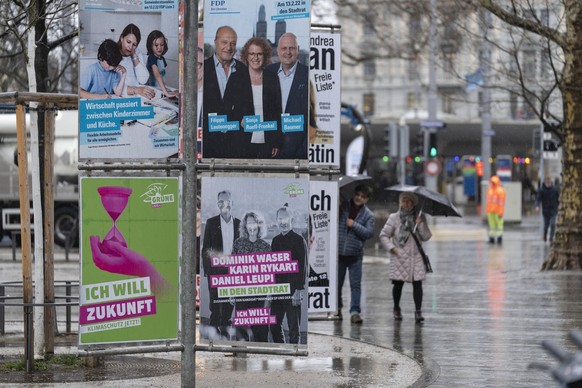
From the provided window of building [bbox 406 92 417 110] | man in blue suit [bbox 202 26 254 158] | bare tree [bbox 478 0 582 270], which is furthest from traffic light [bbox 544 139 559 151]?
window of building [bbox 406 92 417 110]

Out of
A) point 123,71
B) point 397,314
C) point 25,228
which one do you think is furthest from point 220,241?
point 397,314

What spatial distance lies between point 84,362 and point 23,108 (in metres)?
2.32

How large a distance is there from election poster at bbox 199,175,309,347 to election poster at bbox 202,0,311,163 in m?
0.25

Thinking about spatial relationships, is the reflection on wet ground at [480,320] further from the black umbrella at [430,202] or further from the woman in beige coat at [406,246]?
the black umbrella at [430,202]

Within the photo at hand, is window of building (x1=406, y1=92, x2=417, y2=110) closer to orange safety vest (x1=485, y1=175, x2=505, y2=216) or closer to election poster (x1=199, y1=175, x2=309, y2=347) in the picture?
orange safety vest (x1=485, y1=175, x2=505, y2=216)

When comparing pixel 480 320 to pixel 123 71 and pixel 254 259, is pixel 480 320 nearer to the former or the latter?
pixel 254 259

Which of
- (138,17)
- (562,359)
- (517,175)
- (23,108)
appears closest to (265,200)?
(138,17)

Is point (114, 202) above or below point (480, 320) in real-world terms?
above

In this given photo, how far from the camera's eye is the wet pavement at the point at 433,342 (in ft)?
34.6

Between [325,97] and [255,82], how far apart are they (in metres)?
2.45

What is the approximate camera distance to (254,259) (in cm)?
926

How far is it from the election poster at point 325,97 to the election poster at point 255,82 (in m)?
2.33

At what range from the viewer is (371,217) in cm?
1541

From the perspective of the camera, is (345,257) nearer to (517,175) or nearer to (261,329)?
(261,329)
